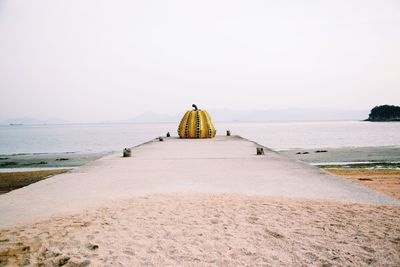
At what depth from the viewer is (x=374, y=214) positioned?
203 inches

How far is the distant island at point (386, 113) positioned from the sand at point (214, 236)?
633 feet

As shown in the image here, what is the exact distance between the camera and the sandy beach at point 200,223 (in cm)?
372

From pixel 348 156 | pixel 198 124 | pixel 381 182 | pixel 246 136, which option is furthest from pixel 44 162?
pixel 246 136

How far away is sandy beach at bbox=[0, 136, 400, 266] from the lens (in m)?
3.72

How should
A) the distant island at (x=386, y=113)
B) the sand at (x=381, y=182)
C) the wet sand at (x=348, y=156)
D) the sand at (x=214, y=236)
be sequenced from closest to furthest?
the sand at (x=214, y=236)
the sand at (x=381, y=182)
the wet sand at (x=348, y=156)
the distant island at (x=386, y=113)

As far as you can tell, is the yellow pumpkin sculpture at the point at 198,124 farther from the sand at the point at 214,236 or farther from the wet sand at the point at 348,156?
the sand at the point at 214,236

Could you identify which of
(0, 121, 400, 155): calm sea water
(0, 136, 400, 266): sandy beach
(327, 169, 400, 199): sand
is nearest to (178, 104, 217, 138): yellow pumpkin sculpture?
(327, 169, 400, 199): sand

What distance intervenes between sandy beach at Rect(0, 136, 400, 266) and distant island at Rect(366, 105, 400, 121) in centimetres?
19058

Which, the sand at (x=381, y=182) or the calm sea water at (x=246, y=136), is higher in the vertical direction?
the sand at (x=381, y=182)

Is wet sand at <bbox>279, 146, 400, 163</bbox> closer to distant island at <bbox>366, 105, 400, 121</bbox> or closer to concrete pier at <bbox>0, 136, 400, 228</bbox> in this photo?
concrete pier at <bbox>0, 136, 400, 228</bbox>

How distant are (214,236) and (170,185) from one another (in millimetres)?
3578

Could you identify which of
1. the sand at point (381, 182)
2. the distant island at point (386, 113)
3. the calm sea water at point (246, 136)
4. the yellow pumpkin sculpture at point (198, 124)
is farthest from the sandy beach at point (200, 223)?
the distant island at point (386, 113)

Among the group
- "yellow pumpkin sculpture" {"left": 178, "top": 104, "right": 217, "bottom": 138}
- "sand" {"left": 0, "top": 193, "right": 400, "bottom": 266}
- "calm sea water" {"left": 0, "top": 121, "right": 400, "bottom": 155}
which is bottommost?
"calm sea water" {"left": 0, "top": 121, "right": 400, "bottom": 155}

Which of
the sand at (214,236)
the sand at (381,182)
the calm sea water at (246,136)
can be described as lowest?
the calm sea water at (246,136)
